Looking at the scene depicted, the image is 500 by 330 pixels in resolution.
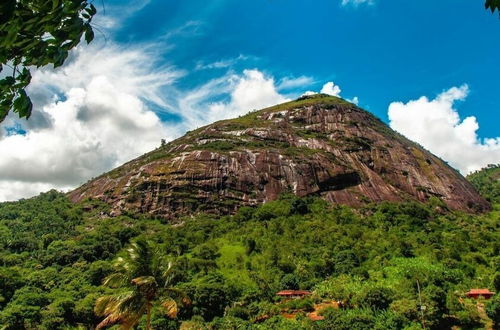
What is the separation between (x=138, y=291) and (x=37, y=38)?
57.3ft

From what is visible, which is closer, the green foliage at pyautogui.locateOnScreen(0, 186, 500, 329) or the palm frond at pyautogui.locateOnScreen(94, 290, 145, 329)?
the palm frond at pyautogui.locateOnScreen(94, 290, 145, 329)

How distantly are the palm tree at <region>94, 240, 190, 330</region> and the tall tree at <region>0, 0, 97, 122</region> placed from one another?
16.1 meters

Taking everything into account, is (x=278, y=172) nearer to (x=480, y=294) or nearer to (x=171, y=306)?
(x=480, y=294)

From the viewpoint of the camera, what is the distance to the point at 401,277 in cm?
5756

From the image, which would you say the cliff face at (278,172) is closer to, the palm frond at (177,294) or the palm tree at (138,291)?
the palm tree at (138,291)

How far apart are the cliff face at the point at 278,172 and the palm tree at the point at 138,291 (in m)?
73.6

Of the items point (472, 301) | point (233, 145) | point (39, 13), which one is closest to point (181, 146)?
point (233, 145)

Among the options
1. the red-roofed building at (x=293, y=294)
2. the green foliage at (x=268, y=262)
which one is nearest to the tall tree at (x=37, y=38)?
the green foliage at (x=268, y=262)

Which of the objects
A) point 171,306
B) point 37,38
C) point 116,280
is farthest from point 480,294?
point 37,38

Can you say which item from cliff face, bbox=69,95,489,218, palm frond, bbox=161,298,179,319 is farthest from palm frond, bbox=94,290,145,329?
cliff face, bbox=69,95,489,218

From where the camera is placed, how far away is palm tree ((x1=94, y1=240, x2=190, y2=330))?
62.3 ft

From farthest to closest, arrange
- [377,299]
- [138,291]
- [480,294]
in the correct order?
[480,294]
[377,299]
[138,291]

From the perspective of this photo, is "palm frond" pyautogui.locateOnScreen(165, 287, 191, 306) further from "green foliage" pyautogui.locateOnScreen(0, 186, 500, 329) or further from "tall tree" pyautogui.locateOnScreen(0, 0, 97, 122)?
"tall tree" pyautogui.locateOnScreen(0, 0, 97, 122)

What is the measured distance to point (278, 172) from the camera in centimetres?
10488
